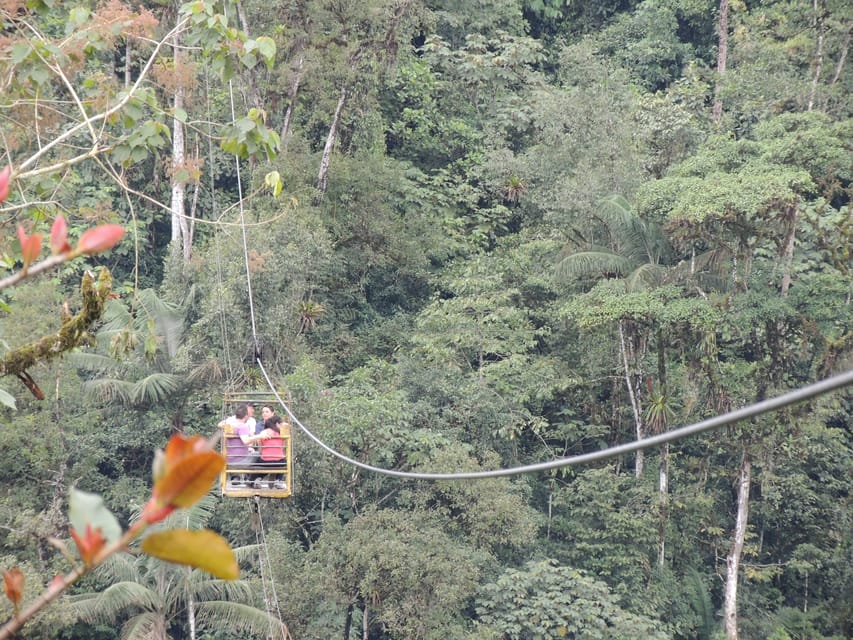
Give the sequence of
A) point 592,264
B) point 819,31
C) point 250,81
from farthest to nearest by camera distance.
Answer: point 819,31 → point 250,81 → point 592,264

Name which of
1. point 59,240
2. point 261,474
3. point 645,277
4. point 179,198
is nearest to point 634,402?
point 645,277

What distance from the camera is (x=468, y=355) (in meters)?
15.2

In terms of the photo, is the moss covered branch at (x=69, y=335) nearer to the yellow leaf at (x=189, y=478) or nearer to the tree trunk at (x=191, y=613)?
the yellow leaf at (x=189, y=478)

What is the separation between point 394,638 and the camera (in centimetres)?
1181

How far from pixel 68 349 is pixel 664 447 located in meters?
12.3

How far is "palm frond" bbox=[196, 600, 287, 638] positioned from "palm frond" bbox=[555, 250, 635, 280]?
6.26m

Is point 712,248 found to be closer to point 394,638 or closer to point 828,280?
point 828,280

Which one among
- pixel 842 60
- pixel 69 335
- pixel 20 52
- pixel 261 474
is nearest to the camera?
pixel 69 335

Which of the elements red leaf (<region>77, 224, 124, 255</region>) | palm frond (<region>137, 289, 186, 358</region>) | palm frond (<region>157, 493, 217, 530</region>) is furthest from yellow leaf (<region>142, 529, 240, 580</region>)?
palm frond (<region>137, 289, 186, 358</region>)

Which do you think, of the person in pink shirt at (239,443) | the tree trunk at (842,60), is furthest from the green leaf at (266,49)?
the tree trunk at (842,60)

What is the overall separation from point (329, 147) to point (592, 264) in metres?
4.68

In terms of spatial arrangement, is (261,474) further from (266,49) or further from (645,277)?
(645,277)

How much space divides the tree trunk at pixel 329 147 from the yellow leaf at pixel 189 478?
15063 mm

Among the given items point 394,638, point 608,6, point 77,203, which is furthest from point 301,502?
point 608,6
